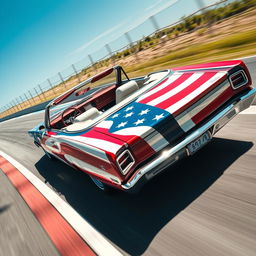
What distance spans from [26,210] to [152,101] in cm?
260

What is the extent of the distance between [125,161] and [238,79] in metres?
1.63

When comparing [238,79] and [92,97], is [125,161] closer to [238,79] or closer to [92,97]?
[238,79]

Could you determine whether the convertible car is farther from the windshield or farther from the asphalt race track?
the windshield

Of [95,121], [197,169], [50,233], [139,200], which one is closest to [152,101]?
[95,121]

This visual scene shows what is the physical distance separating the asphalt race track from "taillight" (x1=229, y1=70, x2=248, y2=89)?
0.73m

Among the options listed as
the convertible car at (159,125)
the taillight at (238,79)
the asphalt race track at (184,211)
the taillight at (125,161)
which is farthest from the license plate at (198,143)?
the taillight at (238,79)

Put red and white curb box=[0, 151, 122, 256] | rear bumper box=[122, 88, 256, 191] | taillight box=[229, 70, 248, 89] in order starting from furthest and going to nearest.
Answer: taillight box=[229, 70, 248, 89], red and white curb box=[0, 151, 122, 256], rear bumper box=[122, 88, 256, 191]

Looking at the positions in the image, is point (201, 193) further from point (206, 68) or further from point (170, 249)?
point (206, 68)

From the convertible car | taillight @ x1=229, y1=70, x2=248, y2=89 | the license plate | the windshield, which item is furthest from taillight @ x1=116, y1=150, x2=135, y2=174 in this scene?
the windshield

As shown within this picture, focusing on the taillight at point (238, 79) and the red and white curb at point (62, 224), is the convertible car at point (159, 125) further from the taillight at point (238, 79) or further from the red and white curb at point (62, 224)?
the red and white curb at point (62, 224)

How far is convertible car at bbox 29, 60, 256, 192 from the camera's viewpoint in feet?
8.29

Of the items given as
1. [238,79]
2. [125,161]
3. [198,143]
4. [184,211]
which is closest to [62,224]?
[125,161]

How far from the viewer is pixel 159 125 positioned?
2592 millimetres

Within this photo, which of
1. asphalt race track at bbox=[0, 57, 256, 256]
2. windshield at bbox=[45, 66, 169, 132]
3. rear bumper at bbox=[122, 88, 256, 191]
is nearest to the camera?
asphalt race track at bbox=[0, 57, 256, 256]
